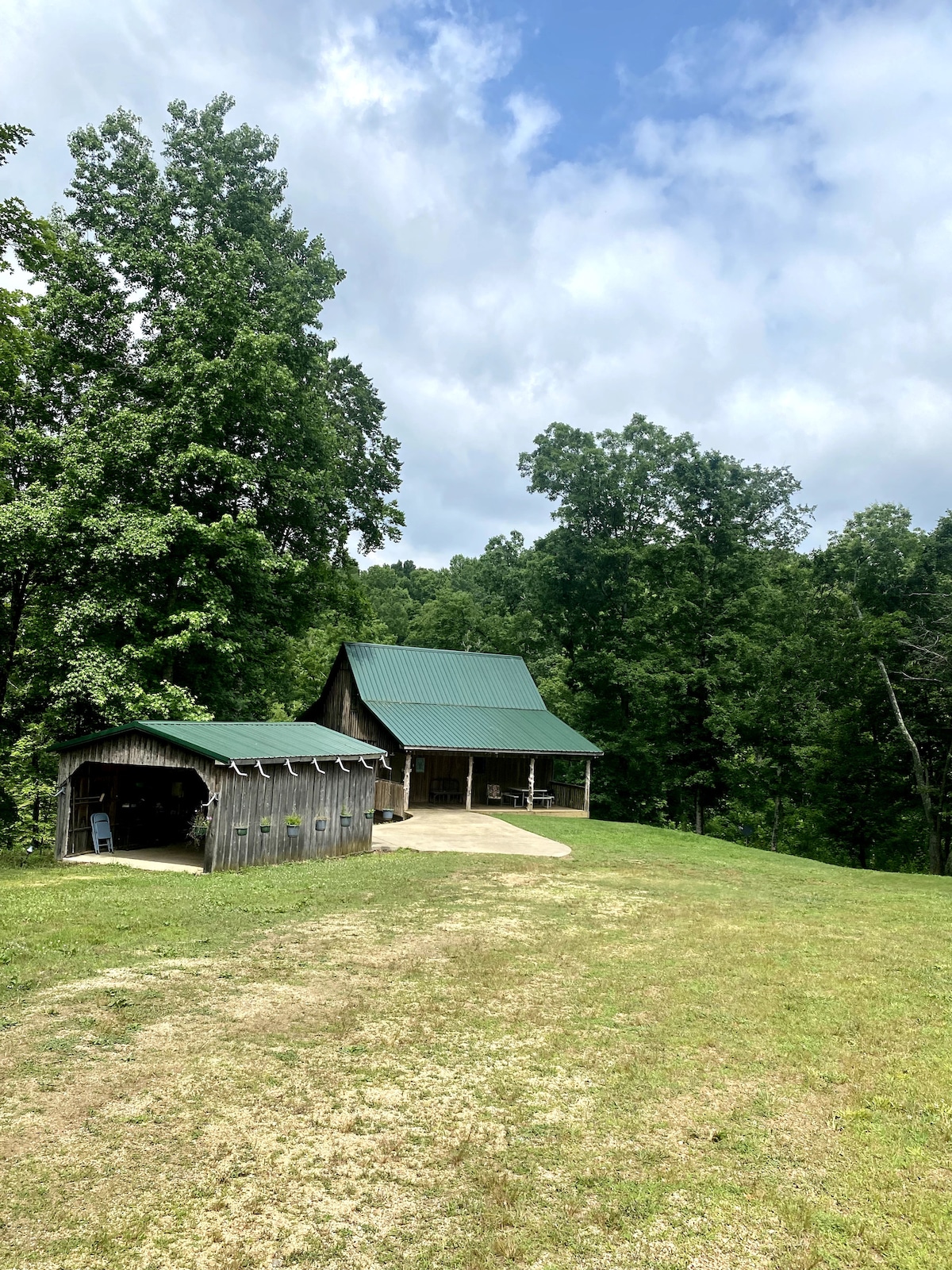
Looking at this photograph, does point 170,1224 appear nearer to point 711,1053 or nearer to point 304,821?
point 711,1053

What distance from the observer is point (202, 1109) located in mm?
5430

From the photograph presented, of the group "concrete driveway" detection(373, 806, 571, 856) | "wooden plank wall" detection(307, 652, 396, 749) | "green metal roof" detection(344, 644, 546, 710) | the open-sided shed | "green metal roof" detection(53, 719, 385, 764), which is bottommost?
"concrete driveway" detection(373, 806, 571, 856)

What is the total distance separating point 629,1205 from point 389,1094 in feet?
6.47

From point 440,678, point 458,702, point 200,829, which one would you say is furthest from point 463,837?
point 440,678

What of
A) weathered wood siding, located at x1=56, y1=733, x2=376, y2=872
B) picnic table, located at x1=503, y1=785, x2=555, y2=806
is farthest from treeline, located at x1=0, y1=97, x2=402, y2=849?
picnic table, located at x1=503, y1=785, x2=555, y2=806

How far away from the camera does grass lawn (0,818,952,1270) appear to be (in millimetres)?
4254

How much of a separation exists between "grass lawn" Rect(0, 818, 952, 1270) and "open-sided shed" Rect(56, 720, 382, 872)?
4562 mm

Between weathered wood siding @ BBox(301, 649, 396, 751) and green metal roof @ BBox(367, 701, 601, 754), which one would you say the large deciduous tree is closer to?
green metal roof @ BBox(367, 701, 601, 754)

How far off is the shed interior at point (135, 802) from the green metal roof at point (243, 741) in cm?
114

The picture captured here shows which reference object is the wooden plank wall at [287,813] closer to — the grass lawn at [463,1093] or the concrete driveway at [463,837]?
the concrete driveway at [463,837]

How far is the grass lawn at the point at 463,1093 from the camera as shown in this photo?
4.25 meters

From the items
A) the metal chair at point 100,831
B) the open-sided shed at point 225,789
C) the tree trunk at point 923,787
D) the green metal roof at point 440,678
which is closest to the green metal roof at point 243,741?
the open-sided shed at point 225,789

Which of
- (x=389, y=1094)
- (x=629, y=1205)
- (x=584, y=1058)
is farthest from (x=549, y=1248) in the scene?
(x=584, y=1058)

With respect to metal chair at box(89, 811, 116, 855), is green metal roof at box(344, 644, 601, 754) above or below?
above
